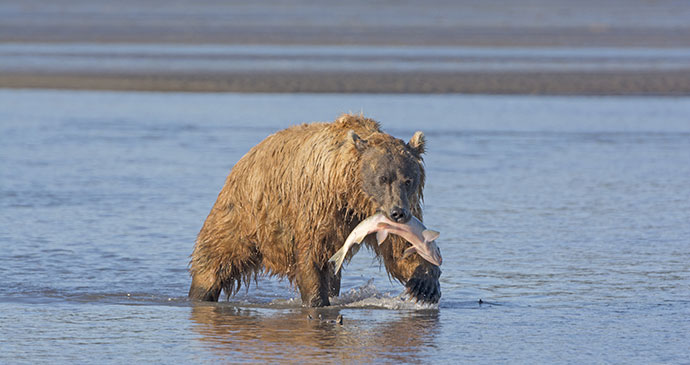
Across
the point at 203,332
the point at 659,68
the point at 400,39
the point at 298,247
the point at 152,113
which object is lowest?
the point at 203,332

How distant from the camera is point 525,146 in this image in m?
16.4

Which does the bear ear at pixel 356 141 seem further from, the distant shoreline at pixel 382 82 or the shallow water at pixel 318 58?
the shallow water at pixel 318 58

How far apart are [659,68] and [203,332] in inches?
1036

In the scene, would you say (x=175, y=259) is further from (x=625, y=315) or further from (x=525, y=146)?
(x=525, y=146)

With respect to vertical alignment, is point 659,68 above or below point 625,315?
above

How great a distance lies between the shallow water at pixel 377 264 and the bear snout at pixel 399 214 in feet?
2.24

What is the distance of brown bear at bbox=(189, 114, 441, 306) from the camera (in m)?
7.18

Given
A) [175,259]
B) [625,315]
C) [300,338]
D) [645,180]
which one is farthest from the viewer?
[645,180]

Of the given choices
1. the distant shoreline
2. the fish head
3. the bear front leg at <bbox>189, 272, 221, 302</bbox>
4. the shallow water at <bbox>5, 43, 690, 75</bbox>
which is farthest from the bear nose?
the shallow water at <bbox>5, 43, 690, 75</bbox>

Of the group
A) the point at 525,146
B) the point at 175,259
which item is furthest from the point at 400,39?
the point at 175,259

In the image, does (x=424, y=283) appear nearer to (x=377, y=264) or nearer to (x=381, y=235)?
(x=381, y=235)

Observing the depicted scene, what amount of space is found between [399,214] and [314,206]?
63 centimetres

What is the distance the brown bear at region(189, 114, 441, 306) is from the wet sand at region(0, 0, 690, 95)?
721 inches

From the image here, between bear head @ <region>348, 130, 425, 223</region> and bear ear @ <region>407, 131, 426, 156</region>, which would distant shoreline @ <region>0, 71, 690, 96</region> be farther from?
bear head @ <region>348, 130, 425, 223</region>
